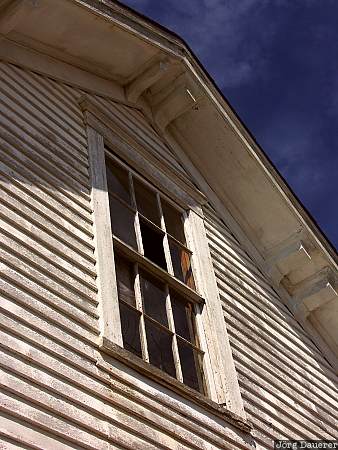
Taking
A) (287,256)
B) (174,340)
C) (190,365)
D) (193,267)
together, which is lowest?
(190,365)

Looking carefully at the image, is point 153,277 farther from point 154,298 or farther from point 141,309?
point 141,309

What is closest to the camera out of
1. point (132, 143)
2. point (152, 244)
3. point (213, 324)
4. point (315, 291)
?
point (213, 324)

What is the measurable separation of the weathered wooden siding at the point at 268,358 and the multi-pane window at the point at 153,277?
506mm

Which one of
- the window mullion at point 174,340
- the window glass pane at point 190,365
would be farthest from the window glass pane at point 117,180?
the window glass pane at point 190,365

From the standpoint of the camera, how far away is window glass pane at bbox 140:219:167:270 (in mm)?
5918

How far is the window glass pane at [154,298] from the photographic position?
5.37m

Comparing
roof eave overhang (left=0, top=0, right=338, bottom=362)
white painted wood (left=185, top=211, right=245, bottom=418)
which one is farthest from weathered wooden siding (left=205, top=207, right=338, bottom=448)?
roof eave overhang (left=0, top=0, right=338, bottom=362)

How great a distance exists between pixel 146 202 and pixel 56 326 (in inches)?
95.1

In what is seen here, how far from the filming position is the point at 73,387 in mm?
3998

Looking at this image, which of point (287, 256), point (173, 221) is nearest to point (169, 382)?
point (173, 221)

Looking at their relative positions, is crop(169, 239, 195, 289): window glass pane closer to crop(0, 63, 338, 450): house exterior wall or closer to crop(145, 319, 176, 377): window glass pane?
crop(0, 63, 338, 450): house exterior wall

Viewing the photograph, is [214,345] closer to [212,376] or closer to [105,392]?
[212,376]

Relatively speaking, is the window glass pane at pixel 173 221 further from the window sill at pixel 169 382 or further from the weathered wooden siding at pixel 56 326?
the window sill at pixel 169 382

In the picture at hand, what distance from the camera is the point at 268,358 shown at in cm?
648
